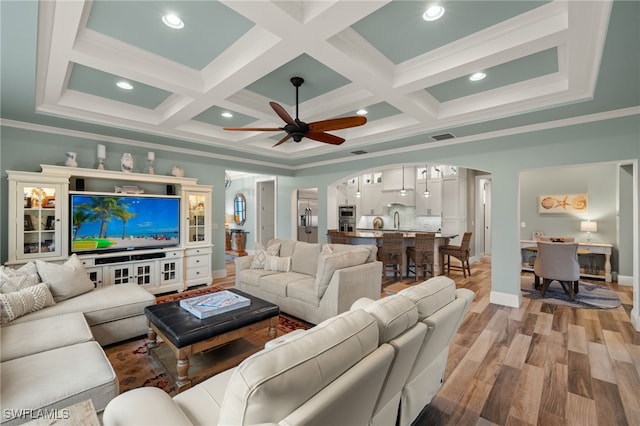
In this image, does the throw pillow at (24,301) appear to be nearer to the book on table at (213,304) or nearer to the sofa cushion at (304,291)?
the book on table at (213,304)

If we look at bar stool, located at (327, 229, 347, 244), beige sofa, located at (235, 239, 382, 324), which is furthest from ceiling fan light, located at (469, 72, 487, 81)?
bar stool, located at (327, 229, 347, 244)

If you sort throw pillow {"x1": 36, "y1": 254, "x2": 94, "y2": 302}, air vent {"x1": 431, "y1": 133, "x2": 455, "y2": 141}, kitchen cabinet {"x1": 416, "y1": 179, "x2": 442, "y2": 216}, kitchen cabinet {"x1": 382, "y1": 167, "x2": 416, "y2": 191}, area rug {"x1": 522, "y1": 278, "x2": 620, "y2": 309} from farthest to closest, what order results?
kitchen cabinet {"x1": 382, "y1": 167, "x2": 416, "y2": 191} < kitchen cabinet {"x1": 416, "y1": 179, "x2": 442, "y2": 216} < air vent {"x1": 431, "y1": 133, "x2": 455, "y2": 141} < area rug {"x1": 522, "y1": 278, "x2": 620, "y2": 309} < throw pillow {"x1": 36, "y1": 254, "x2": 94, "y2": 302}

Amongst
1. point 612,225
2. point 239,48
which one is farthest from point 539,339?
point 612,225

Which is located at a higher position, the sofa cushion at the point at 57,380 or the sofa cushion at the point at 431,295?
the sofa cushion at the point at 431,295

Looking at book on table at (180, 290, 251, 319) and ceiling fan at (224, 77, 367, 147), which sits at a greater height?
ceiling fan at (224, 77, 367, 147)

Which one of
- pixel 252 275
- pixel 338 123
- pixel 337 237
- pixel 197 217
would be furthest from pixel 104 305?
pixel 337 237

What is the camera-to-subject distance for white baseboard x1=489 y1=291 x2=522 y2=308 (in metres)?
4.16

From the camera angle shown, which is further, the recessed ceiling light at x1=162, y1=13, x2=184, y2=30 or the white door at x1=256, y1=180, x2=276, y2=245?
the white door at x1=256, y1=180, x2=276, y2=245

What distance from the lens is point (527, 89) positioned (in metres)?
3.16

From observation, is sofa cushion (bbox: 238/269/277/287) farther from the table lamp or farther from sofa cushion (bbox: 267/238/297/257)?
the table lamp

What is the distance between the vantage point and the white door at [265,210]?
28.9 feet

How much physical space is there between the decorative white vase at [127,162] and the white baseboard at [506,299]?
6038 mm

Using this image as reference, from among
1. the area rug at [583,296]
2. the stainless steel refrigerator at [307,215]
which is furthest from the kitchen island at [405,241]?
the stainless steel refrigerator at [307,215]

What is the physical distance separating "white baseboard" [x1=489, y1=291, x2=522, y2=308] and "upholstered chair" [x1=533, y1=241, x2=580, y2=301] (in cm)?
78
